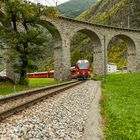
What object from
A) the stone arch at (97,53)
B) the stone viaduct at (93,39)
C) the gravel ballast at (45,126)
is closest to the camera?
the gravel ballast at (45,126)

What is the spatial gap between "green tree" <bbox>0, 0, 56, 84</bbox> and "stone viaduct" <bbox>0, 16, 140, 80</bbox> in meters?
8.12

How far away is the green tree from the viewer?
3391 centimetres

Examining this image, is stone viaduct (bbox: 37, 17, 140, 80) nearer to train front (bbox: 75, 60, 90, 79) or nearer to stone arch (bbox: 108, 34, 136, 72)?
stone arch (bbox: 108, 34, 136, 72)

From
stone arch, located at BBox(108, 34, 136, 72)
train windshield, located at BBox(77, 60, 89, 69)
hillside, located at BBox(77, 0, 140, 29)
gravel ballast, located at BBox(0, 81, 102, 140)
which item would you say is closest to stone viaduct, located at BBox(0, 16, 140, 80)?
stone arch, located at BBox(108, 34, 136, 72)

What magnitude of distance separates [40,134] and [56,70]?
4634cm

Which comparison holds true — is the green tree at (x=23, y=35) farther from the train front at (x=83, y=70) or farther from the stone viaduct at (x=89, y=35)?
the train front at (x=83, y=70)

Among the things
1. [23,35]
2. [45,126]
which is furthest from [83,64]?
[45,126]

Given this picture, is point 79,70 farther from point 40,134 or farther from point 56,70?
point 40,134

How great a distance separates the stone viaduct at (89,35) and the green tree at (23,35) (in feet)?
26.6

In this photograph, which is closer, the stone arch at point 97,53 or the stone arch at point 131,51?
the stone arch at point 97,53

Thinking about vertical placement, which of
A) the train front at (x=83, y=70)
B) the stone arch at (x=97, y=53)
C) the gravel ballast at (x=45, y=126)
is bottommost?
the gravel ballast at (x=45, y=126)

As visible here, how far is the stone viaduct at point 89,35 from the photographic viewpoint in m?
53.0

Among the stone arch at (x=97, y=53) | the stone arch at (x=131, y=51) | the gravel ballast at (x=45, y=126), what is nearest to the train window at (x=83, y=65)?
the stone arch at (x=97, y=53)

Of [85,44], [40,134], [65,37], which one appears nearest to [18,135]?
[40,134]
